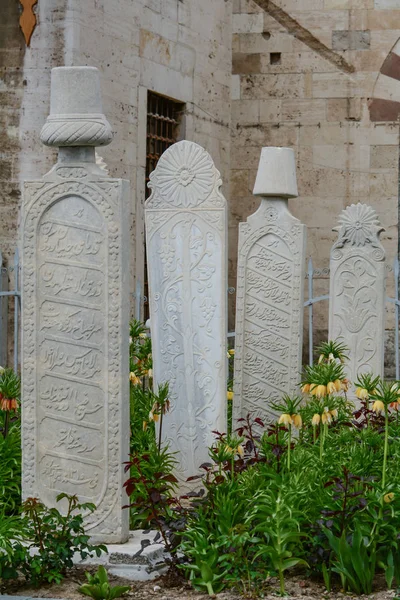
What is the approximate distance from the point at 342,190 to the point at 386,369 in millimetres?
2327

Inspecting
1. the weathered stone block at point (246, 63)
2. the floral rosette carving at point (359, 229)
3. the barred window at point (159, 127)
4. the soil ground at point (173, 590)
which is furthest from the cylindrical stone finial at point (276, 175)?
the weathered stone block at point (246, 63)

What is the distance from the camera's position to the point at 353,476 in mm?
6109

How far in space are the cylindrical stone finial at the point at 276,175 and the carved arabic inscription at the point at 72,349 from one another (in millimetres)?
3045

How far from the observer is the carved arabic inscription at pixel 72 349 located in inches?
256

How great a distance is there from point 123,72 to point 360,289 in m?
4.00

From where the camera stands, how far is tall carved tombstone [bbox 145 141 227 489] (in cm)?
831

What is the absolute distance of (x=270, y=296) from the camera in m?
9.32

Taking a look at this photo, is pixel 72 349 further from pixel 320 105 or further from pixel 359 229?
pixel 320 105

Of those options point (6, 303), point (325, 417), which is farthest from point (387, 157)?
point (325, 417)

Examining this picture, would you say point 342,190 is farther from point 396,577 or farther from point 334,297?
point 396,577

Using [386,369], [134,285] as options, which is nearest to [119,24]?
[134,285]

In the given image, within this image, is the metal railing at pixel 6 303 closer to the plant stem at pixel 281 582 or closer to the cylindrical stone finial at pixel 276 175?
the cylindrical stone finial at pixel 276 175

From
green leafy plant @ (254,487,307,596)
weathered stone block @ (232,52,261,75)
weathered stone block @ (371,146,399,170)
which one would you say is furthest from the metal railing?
green leafy plant @ (254,487,307,596)

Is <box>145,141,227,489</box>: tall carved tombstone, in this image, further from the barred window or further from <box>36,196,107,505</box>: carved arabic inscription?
the barred window
